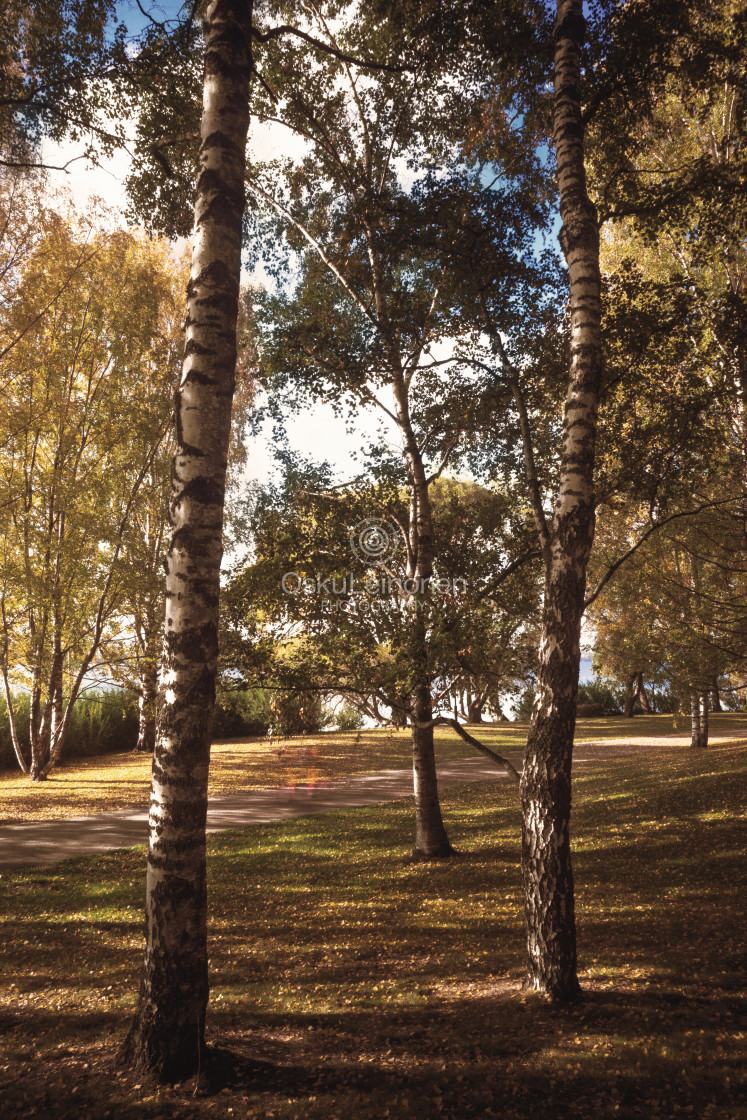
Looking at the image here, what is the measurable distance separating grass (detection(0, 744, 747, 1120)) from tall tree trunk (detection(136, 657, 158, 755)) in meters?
7.82

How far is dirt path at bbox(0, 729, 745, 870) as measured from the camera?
10844mm

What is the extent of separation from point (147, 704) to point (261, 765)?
15.3 feet

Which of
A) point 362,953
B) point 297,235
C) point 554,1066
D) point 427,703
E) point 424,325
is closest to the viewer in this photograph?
point 554,1066

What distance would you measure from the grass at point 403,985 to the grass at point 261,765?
10.2 feet

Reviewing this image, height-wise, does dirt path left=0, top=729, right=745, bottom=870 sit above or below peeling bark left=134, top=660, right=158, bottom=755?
below

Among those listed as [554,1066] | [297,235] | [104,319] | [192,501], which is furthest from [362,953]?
[104,319]

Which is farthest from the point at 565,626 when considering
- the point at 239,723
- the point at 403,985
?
the point at 239,723

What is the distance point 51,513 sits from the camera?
16047 mm

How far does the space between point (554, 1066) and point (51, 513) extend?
16265 millimetres

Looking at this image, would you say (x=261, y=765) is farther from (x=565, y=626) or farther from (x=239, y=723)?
(x=565, y=626)

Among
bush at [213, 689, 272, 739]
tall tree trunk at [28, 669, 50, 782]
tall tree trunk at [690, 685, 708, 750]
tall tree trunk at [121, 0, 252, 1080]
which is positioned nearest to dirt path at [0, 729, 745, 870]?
tall tree trunk at [690, 685, 708, 750]

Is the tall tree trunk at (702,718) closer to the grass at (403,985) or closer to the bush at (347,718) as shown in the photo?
the grass at (403,985)

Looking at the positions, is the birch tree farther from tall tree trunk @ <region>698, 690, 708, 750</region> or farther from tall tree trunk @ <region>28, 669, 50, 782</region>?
tall tree trunk @ <region>698, 690, 708, 750</region>

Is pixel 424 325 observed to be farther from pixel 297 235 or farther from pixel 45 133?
pixel 45 133
